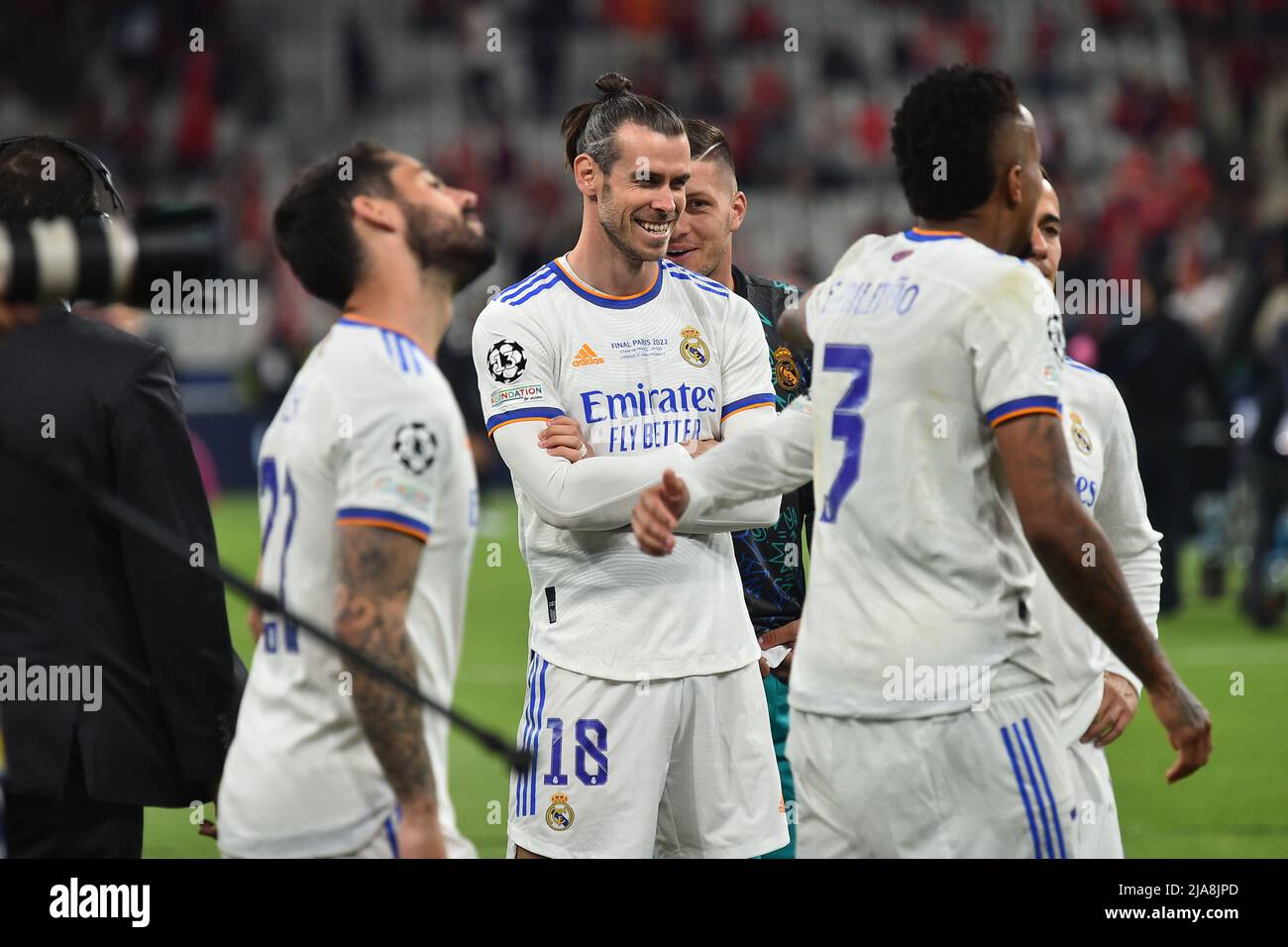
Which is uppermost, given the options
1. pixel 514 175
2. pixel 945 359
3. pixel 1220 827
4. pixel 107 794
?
pixel 514 175

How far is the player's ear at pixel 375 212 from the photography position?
11.8 ft

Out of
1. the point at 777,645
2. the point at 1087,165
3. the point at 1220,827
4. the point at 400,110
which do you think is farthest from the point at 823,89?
the point at 777,645

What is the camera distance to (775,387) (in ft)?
18.8

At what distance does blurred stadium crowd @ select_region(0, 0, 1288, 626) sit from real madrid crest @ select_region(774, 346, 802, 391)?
1754 cm

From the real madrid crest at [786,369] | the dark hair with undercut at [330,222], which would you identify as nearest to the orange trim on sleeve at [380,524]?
the dark hair with undercut at [330,222]

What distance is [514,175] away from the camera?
26.1 metres

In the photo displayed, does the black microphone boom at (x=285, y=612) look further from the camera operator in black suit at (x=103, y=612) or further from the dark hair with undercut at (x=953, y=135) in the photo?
the dark hair with undercut at (x=953, y=135)

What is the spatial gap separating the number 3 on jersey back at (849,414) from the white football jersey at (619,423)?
0.99m

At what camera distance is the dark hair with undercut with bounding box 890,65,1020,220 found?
3.80m

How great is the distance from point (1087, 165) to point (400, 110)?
36.9ft

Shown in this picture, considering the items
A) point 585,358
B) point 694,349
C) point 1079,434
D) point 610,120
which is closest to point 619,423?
point 585,358

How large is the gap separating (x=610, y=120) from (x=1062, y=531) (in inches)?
86.5
